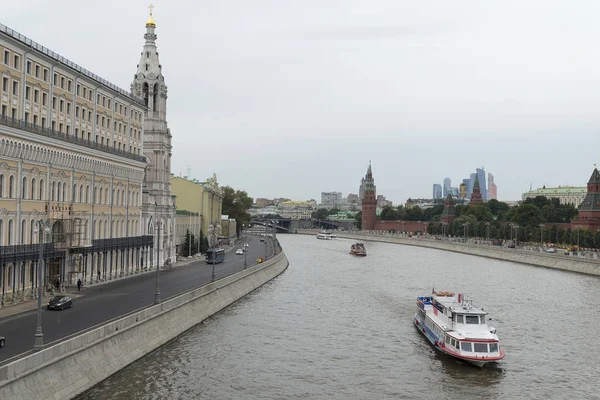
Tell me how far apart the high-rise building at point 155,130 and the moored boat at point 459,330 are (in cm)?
4278

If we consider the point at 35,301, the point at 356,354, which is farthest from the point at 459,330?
the point at 35,301

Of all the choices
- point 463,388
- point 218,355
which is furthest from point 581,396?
point 218,355

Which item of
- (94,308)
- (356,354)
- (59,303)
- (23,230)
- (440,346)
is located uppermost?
(23,230)

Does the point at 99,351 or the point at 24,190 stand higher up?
the point at 24,190

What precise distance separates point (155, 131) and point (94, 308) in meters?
46.0

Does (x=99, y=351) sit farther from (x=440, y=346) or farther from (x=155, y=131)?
(x=155, y=131)

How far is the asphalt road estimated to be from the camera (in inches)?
1342

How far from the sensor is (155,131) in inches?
3462

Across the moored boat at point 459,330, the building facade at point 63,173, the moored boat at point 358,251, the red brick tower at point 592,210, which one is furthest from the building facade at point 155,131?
the red brick tower at point 592,210

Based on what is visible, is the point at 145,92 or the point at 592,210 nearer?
the point at 145,92

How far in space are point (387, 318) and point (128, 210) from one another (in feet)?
103

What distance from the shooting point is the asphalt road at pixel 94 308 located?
34091 millimetres

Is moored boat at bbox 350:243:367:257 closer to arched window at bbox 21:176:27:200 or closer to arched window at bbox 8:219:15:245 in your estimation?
arched window at bbox 21:176:27:200

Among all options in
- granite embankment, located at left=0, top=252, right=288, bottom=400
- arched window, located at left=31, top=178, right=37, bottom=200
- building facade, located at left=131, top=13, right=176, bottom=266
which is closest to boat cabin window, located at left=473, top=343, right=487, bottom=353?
granite embankment, located at left=0, top=252, right=288, bottom=400
